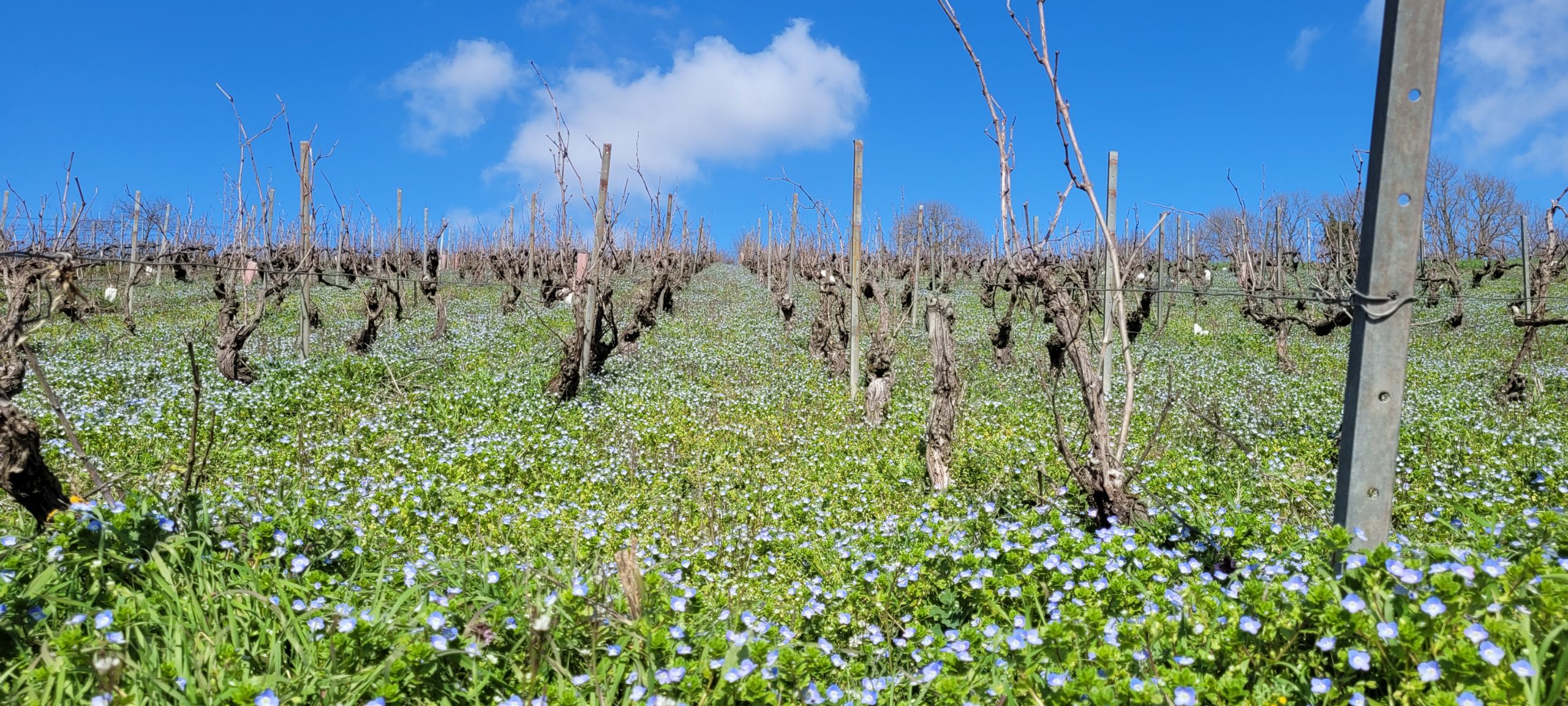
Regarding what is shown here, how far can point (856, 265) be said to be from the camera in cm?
1049

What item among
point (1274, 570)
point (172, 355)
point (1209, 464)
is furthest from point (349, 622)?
point (172, 355)

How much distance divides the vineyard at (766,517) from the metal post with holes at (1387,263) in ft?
0.10

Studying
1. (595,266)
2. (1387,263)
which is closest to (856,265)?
(595,266)

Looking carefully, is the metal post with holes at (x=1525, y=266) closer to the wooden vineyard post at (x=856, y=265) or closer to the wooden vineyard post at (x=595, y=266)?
the wooden vineyard post at (x=856, y=265)

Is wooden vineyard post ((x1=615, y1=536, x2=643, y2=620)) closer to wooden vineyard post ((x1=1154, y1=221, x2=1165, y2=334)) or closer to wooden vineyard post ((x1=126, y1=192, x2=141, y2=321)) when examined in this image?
wooden vineyard post ((x1=1154, y1=221, x2=1165, y2=334))

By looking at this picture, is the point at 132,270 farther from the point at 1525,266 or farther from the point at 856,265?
the point at 1525,266

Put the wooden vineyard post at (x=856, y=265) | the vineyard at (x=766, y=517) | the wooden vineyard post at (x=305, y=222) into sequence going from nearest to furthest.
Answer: the vineyard at (x=766, y=517)
the wooden vineyard post at (x=856, y=265)
the wooden vineyard post at (x=305, y=222)

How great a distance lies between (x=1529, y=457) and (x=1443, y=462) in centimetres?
109

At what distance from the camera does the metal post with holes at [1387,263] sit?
2877mm

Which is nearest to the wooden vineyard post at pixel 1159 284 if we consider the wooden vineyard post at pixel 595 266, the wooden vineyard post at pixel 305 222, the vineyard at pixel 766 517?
the vineyard at pixel 766 517

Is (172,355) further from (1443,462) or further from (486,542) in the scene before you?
(1443,462)

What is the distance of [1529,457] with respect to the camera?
7398mm

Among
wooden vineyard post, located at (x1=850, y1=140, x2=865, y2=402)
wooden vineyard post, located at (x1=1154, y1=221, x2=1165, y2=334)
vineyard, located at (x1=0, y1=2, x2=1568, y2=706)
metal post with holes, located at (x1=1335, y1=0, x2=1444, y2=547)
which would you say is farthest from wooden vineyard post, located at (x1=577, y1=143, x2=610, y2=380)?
metal post with holes, located at (x1=1335, y1=0, x2=1444, y2=547)

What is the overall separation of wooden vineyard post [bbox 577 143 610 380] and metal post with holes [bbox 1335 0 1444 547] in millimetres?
8530
